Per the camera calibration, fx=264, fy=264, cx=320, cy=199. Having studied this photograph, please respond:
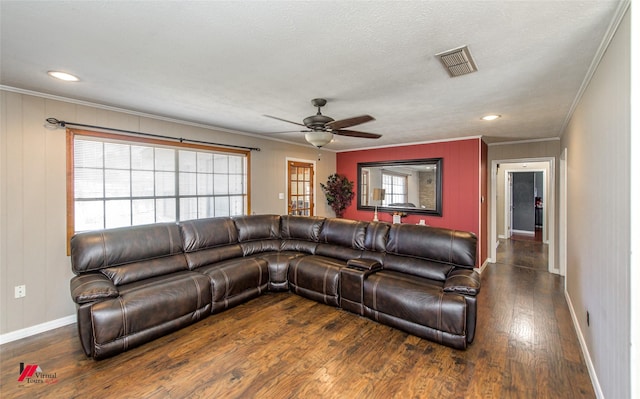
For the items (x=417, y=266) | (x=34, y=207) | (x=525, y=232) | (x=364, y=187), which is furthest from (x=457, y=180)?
(x=34, y=207)

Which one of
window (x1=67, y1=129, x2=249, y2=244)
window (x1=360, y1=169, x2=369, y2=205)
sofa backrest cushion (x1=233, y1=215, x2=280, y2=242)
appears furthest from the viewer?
window (x1=360, y1=169, x2=369, y2=205)

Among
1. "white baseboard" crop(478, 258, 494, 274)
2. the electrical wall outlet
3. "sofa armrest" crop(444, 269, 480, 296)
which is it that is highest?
"sofa armrest" crop(444, 269, 480, 296)

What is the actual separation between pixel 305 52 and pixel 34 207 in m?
3.43

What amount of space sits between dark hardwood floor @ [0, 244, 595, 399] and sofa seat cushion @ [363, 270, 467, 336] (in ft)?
0.74

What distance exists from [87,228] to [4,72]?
5.89ft

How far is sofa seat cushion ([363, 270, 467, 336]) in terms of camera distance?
8.54ft

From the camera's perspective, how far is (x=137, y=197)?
3.79 meters

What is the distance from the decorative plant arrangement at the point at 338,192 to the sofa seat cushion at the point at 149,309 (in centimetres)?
430

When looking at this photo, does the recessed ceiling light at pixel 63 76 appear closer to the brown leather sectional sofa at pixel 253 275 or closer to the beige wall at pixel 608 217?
the brown leather sectional sofa at pixel 253 275

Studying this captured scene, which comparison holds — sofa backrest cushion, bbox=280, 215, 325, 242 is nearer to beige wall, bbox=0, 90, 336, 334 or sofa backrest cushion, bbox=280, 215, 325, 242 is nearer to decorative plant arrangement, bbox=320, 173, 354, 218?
decorative plant arrangement, bbox=320, 173, 354, 218

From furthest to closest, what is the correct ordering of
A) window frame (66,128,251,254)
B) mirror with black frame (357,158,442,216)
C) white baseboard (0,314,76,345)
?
mirror with black frame (357,158,442,216)
window frame (66,128,251,254)
white baseboard (0,314,76,345)

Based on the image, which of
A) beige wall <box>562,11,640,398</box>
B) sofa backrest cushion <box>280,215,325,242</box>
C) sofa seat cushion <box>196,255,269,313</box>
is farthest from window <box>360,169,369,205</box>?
beige wall <box>562,11,640,398</box>

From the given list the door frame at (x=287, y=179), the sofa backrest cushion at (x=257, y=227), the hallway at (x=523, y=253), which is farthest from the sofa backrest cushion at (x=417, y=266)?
the hallway at (x=523, y=253)

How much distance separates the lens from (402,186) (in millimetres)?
6188
